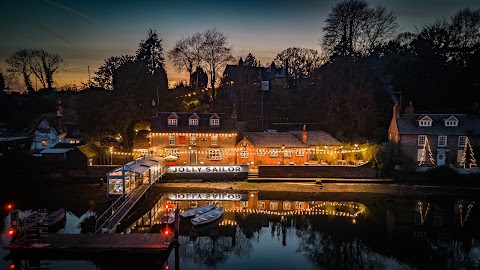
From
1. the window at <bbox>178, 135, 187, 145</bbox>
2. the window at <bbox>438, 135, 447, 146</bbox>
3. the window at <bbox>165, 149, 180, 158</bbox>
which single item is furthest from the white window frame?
the window at <bbox>165, 149, 180, 158</bbox>

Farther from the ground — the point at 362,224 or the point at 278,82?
the point at 278,82

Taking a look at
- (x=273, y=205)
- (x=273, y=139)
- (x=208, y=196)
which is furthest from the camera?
(x=273, y=139)

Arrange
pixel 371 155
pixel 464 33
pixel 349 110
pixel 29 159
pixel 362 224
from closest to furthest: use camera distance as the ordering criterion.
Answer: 1. pixel 362 224
2. pixel 371 155
3. pixel 29 159
4. pixel 349 110
5. pixel 464 33

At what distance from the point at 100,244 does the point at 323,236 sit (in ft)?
44.7

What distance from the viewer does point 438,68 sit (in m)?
47.9

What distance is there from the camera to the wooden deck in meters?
19.4

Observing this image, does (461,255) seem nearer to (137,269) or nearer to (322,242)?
(322,242)

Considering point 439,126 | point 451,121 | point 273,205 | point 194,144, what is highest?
point 451,121

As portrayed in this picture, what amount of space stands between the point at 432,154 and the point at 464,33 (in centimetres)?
2301

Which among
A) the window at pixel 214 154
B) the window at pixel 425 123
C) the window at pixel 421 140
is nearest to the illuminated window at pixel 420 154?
the window at pixel 421 140

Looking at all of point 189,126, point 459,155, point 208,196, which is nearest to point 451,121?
point 459,155

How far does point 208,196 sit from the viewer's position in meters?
31.8

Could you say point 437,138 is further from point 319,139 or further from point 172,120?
point 172,120

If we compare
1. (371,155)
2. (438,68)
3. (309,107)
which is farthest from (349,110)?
(438,68)
